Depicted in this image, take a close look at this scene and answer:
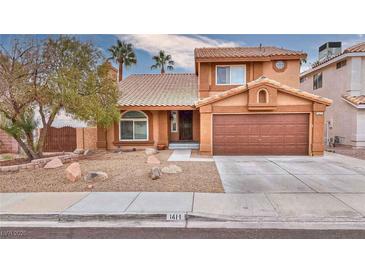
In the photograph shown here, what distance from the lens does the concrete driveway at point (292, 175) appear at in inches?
289

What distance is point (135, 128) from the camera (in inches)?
658

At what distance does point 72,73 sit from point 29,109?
9.18ft

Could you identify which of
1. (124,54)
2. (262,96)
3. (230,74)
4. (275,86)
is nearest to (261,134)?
(262,96)

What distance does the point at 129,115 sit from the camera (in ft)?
54.2

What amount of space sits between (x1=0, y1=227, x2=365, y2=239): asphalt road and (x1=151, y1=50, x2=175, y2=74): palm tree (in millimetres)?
32155

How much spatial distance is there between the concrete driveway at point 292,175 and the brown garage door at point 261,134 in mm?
1643

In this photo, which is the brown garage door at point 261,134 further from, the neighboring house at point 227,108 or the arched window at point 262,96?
the arched window at point 262,96

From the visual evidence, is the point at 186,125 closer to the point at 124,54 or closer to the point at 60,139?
the point at 60,139

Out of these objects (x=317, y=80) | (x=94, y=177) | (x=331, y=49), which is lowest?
(x=94, y=177)

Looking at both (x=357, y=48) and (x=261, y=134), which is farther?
(x=357, y=48)

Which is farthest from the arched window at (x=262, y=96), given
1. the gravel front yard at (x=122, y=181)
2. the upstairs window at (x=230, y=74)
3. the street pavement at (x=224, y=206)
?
the street pavement at (x=224, y=206)

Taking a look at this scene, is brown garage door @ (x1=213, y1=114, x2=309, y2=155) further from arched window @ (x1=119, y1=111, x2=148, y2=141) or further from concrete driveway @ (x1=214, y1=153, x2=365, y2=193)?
arched window @ (x1=119, y1=111, x2=148, y2=141)

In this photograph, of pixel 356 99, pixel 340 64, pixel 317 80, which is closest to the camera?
pixel 356 99

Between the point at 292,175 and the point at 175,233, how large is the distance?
5.87m
